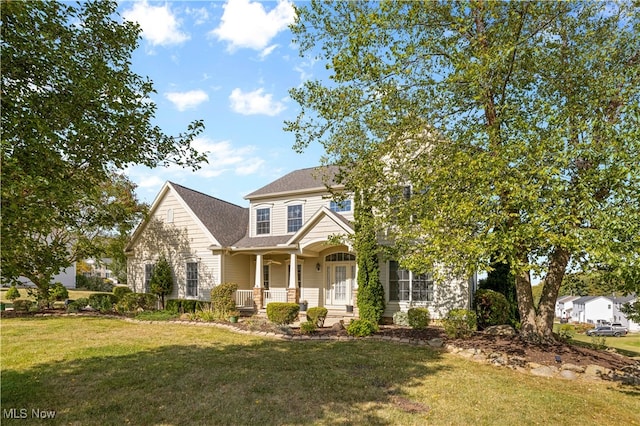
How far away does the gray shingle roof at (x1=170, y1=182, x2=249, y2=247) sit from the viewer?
19953mm

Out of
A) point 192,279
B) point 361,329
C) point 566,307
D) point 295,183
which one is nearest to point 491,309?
point 361,329

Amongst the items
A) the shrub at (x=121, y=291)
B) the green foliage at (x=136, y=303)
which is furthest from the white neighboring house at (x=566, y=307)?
the shrub at (x=121, y=291)

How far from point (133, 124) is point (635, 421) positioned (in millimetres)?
10024

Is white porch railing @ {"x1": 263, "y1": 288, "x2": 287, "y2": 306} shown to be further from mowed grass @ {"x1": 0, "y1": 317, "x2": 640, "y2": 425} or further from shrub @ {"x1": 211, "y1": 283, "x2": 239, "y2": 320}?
mowed grass @ {"x1": 0, "y1": 317, "x2": 640, "y2": 425}

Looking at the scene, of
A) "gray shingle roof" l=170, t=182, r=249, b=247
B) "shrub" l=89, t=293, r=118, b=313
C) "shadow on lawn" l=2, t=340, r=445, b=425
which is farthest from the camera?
"gray shingle roof" l=170, t=182, r=249, b=247

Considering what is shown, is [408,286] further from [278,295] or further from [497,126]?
[497,126]

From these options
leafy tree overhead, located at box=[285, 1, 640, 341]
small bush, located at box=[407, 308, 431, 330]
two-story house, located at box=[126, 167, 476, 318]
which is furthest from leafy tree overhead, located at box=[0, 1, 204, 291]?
two-story house, located at box=[126, 167, 476, 318]

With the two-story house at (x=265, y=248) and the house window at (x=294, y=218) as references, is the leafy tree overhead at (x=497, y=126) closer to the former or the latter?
the two-story house at (x=265, y=248)

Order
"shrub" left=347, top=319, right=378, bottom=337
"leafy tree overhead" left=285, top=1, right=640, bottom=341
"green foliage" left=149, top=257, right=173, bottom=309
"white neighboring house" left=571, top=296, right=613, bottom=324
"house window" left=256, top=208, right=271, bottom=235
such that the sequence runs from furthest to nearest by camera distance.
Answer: "white neighboring house" left=571, top=296, right=613, bottom=324
"house window" left=256, top=208, right=271, bottom=235
"green foliage" left=149, top=257, right=173, bottom=309
"shrub" left=347, top=319, right=378, bottom=337
"leafy tree overhead" left=285, top=1, right=640, bottom=341

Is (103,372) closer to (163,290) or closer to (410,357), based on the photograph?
(410,357)

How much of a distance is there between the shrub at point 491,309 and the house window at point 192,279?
1352cm

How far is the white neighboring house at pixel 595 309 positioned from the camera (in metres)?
61.4

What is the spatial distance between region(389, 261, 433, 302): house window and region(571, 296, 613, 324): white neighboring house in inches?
2442

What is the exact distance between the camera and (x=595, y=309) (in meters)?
63.0
